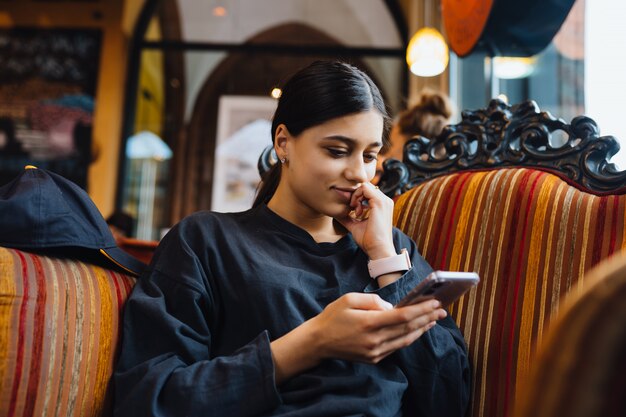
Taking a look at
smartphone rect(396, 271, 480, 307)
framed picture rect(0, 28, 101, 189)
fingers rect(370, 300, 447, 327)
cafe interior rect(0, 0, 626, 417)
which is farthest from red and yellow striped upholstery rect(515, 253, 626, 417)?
framed picture rect(0, 28, 101, 189)

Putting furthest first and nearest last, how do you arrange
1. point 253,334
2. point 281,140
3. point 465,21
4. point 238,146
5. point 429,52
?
point 238,146
point 429,52
point 465,21
point 281,140
point 253,334

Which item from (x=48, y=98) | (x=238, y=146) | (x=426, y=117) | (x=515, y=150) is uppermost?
(x=48, y=98)

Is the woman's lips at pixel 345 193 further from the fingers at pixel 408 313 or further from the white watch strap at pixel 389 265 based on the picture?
the fingers at pixel 408 313

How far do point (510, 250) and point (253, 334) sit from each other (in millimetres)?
525

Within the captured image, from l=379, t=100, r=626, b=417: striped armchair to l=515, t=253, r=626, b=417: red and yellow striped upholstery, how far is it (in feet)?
2.60

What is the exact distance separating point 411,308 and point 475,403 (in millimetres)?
363

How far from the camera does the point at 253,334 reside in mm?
1213

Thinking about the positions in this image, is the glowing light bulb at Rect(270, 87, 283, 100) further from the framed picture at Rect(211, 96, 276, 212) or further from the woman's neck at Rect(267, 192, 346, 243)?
the framed picture at Rect(211, 96, 276, 212)

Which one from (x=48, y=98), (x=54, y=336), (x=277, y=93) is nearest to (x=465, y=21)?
(x=277, y=93)

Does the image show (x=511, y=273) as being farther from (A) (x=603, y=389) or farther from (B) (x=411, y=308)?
(A) (x=603, y=389)

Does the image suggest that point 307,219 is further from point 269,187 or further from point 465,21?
point 465,21

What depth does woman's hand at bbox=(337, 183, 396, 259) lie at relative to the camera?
1.29m

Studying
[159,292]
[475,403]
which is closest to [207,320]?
[159,292]

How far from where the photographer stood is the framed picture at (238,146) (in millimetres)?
5398
